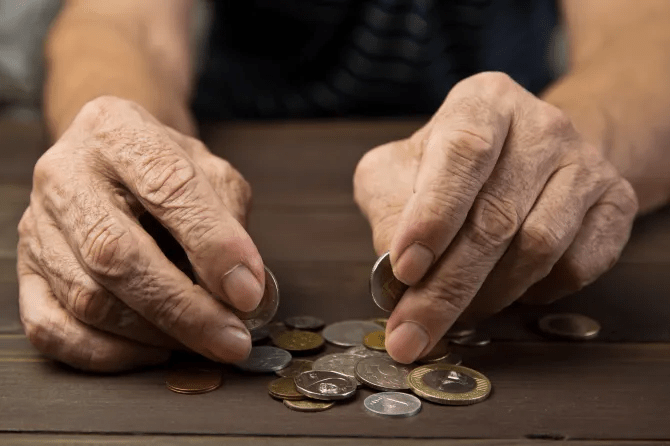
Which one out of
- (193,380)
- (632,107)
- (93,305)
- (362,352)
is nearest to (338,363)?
(362,352)

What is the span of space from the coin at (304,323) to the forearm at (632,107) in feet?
1.59

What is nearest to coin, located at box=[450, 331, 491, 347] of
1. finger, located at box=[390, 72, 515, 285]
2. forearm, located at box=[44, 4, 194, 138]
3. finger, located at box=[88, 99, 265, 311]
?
finger, located at box=[390, 72, 515, 285]

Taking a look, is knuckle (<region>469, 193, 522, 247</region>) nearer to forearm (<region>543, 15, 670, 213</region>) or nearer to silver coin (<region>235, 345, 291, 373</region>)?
silver coin (<region>235, 345, 291, 373</region>)

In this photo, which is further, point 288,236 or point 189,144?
point 288,236

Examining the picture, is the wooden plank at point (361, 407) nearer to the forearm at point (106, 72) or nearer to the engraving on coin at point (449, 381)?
the engraving on coin at point (449, 381)

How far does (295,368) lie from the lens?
0.80 meters

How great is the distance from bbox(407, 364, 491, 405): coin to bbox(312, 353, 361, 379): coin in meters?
0.06

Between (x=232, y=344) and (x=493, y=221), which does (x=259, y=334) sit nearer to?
(x=232, y=344)

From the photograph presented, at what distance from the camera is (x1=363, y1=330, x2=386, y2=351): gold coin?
0.84 meters

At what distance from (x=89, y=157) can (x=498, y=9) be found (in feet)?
3.75

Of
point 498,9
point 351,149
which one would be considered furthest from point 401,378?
point 498,9

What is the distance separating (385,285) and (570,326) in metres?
0.24

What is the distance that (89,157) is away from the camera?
2.74ft

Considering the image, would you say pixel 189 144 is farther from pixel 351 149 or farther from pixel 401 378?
pixel 351 149
